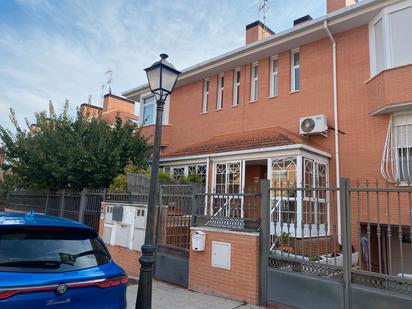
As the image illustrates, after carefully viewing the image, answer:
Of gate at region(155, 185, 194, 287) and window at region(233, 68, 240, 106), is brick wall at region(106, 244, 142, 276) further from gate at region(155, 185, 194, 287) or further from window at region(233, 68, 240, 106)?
window at region(233, 68, 240, 106)

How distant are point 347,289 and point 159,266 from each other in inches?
178

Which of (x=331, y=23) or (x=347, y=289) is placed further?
(x=331, y=23)

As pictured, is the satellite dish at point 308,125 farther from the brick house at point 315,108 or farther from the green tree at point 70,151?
the green tree at point 70,151

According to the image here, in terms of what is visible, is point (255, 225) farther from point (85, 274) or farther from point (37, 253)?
point (37, 253)

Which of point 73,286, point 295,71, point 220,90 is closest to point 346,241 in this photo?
point 73,286

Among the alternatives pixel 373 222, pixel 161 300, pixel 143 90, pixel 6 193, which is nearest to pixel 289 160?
pixel 373 222

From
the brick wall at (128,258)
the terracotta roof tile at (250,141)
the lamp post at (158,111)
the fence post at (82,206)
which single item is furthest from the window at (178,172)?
the lamp post at (158,111)

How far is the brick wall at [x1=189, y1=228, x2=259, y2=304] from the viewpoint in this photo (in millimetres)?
5980

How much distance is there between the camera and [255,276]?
19.5 feet

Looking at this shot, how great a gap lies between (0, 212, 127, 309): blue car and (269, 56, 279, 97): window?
10.2 metres

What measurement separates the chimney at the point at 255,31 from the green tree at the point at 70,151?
6697 mm

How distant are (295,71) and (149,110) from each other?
8.36 meters

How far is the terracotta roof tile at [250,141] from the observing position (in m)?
10.2

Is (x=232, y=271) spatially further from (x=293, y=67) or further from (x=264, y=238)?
(x=293, y=67)
